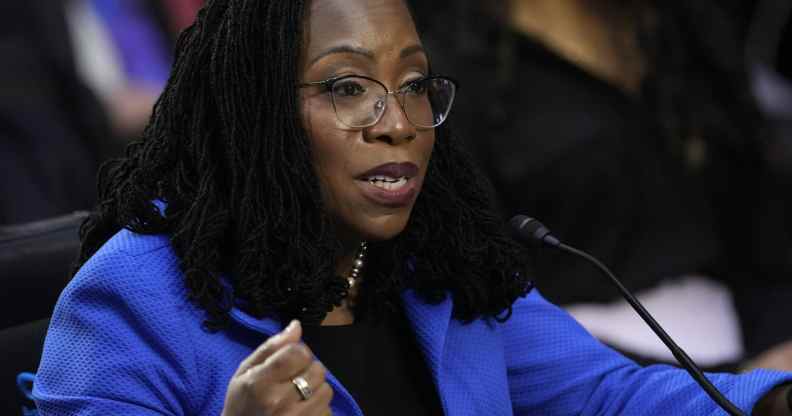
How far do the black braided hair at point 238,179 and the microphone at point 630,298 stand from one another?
23 cm

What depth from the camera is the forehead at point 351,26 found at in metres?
1.32

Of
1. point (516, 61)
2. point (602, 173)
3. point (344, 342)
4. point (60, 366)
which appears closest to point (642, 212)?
point (602, 173)

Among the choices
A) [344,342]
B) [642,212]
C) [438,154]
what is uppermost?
[438,154]

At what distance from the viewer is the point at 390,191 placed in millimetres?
1339

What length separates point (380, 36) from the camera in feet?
4.39

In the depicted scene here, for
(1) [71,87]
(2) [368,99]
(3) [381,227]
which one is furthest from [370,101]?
(1) [71,87]

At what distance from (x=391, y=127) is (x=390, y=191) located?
7 cm

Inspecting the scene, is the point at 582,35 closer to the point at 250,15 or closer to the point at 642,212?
the point at 642,212

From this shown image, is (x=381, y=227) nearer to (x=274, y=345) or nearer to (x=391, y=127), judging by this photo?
(x=391, y=127)

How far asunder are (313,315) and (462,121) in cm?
122

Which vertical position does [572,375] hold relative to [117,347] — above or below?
below

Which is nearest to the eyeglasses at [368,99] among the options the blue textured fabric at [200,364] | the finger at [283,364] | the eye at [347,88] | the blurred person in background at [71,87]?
the eye at [347,88]

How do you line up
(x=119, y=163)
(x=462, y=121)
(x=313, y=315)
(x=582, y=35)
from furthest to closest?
(x=582, y=35)
(x=462, y=121)
(x=119, y=163)
(x=313, y=315)

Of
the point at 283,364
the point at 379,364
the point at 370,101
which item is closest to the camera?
the point at 283,364
